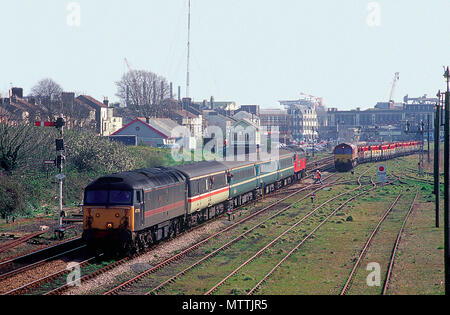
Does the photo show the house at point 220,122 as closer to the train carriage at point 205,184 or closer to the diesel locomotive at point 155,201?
the diesel locomotive at point 155,201

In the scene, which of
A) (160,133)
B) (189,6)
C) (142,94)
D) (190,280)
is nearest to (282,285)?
(190,280)

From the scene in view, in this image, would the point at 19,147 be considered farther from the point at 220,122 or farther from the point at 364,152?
the point at 220,122

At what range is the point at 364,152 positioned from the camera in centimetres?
8819

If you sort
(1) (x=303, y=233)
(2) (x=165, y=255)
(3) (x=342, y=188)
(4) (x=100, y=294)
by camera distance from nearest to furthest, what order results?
(4) (x=100, y=294), (2) (x=165, y=255), (1) (x=303, y=233), (3) (x=342, y=188)

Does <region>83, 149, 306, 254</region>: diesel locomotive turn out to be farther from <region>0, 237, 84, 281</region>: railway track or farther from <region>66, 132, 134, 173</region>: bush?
<region>66, 132, 134, 173</region>: bush

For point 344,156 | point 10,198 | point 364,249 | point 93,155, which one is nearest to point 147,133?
point 344,156

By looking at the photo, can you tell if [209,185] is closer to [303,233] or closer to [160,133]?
[303,233]

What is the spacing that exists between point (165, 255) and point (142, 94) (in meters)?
104

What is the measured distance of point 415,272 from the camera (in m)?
23.2

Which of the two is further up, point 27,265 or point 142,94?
point 142,94

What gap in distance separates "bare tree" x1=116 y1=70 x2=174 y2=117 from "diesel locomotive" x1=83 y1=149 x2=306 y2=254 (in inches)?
3300

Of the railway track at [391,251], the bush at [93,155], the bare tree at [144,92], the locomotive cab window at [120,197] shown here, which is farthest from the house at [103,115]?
the locomotive cab window at [120,197]

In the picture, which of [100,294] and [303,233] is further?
[303,233]

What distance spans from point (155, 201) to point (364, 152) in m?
66.1
